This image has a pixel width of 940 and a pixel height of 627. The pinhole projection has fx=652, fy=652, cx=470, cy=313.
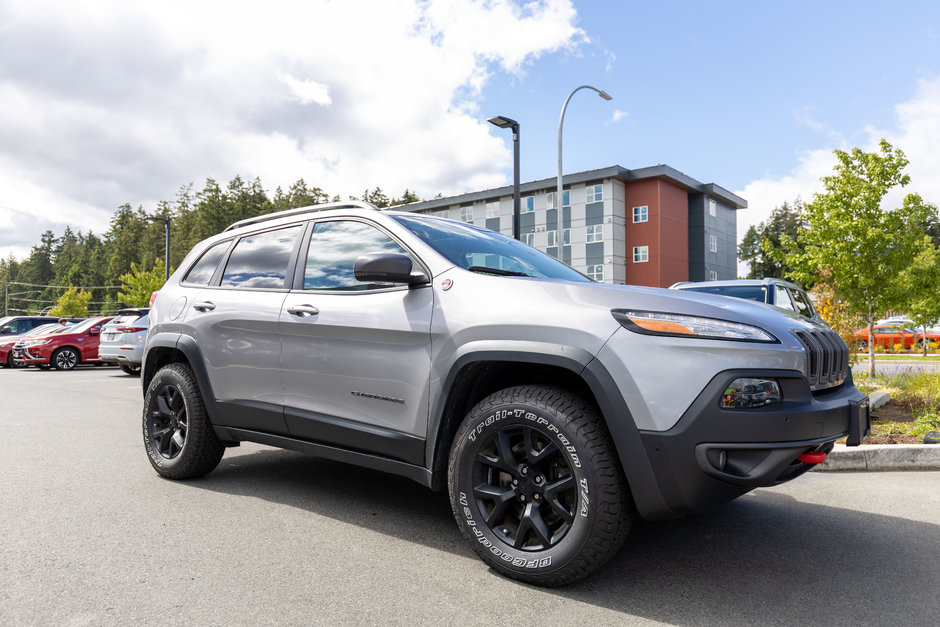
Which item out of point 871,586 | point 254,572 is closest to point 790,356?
point 871,586

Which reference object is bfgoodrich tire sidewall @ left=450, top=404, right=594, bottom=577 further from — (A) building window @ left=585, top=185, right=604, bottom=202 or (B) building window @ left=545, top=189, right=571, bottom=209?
(B) building window @ left=545, top=189, right=571, bottom=209

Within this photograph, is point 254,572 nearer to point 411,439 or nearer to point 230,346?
point 411,439

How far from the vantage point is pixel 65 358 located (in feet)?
62.8

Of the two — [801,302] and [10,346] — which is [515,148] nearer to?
[801,302]

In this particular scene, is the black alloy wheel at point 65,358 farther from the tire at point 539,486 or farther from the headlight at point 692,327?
the headlight at point 692,327

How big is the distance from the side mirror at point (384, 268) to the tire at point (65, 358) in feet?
64.0

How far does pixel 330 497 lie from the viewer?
4.27 m

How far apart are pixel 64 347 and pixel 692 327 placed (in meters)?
20.9

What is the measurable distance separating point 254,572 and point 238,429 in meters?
1.38

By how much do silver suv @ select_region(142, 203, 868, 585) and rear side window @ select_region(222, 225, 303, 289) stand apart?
2cm

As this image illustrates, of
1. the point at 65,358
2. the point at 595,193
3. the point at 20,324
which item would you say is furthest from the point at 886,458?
the point at 595,193

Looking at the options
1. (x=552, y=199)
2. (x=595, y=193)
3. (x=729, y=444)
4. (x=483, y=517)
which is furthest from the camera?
(x=552, y=199)

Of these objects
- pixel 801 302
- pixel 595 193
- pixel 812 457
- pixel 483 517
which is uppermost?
pixel 595 193

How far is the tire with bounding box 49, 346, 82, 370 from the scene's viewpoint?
1893 centimetres
